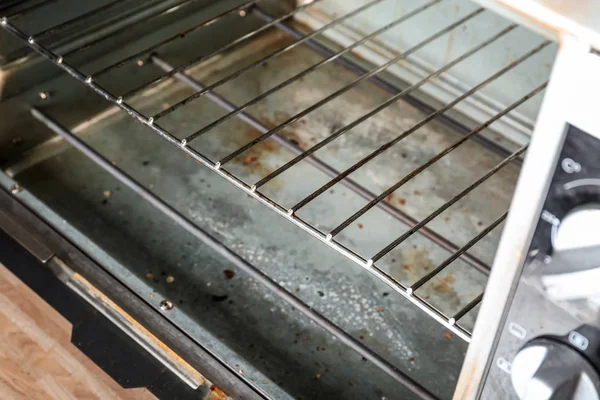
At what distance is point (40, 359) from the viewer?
0.90m

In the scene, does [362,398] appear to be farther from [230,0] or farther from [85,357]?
[230,0]

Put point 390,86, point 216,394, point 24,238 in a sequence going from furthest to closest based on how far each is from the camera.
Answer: point 390,86
point 24,238
point 216,394

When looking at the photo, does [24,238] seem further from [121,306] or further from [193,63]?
[193,63]

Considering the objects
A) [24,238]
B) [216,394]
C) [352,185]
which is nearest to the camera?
[216,394]

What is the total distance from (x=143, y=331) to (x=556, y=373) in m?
0.54

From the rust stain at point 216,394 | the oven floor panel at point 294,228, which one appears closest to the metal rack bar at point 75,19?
the oven floor panel at point 294,228

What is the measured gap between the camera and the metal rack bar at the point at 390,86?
114cm

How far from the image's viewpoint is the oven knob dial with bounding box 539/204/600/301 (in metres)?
0.42

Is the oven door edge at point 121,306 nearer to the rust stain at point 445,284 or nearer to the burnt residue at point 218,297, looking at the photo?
the burnt residue at point 218,297

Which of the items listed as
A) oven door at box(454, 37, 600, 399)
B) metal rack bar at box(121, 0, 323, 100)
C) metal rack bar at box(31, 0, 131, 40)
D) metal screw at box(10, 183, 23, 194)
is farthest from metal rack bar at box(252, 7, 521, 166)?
oven door at box(454, 37, 600, 399)

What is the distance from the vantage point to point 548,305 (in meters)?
0.48

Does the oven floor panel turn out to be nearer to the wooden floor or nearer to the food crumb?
the food crumb

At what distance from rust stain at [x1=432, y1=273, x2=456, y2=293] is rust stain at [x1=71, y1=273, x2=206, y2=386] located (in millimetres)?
363

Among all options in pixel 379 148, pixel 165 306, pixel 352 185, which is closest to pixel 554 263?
pixel 379 148
